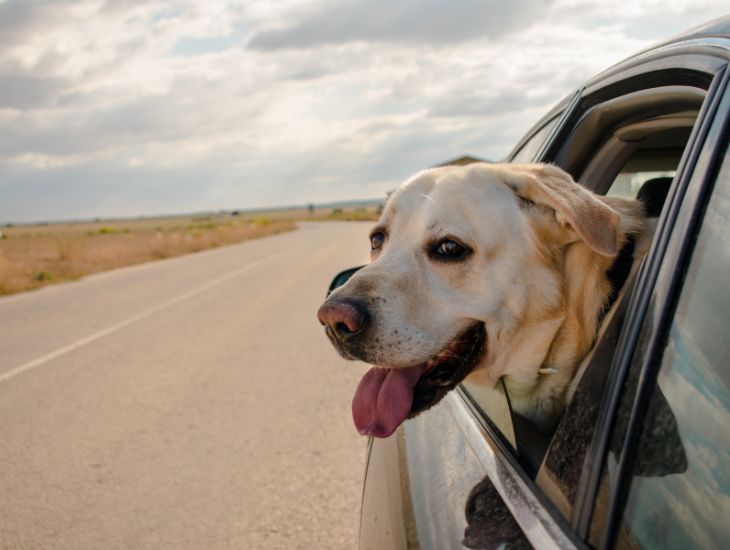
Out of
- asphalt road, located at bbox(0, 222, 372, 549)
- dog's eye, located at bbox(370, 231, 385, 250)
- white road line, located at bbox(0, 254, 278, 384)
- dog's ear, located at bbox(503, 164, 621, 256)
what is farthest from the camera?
white road line, located at bbox(0, 254, 278, 384)

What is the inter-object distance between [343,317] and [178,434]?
139 inches

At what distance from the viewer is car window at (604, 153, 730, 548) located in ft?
3.63

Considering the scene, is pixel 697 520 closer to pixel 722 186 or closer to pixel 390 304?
pixel 722 186

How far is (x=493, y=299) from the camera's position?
92.9 inches

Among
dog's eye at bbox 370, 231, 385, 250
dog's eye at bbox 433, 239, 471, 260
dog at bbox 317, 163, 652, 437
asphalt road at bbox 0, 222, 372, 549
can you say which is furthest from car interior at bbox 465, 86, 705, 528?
asphalt road at bbox 0, 222, 372, 549

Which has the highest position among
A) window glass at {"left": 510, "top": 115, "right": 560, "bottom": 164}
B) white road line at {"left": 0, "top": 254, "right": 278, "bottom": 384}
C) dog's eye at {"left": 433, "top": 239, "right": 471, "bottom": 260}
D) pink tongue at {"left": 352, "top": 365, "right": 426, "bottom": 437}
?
window glass at {"left": 510, "top": 115, "right": 560, "bottom": 164}

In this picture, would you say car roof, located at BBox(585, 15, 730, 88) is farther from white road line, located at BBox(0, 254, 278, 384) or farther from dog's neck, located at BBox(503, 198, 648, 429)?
white road line, located at BBox(0, 254, 278, 384)

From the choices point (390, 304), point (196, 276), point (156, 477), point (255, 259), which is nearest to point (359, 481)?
point (156, 477)

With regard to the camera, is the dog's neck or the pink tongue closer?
the dog's neck

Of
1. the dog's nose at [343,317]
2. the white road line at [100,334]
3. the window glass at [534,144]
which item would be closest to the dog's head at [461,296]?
the dog's nose at [343,317]

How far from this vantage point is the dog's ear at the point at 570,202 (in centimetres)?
204

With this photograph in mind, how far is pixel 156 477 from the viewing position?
14.9ft

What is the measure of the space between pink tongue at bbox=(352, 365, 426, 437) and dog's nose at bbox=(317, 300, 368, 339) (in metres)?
0.21

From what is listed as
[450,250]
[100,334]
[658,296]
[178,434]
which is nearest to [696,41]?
[658,296]
